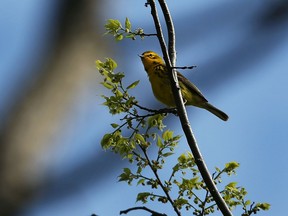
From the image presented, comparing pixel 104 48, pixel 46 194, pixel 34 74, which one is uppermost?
pixel 104 48

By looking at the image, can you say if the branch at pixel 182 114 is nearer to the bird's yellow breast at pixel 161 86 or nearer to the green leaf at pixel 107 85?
the green leaf at pixel 107 85

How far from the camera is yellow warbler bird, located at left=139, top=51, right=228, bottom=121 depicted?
6283 millimetres

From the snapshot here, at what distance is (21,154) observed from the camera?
86cm

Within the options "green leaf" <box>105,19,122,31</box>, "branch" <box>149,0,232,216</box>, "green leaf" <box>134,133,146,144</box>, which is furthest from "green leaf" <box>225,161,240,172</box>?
"green leaf" <box>105,19,122,31</box>

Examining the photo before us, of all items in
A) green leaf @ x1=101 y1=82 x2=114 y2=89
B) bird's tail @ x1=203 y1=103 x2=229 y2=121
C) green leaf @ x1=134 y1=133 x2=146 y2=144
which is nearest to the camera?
green leaf @ x1=134 y1=133 x2=146 y2=144

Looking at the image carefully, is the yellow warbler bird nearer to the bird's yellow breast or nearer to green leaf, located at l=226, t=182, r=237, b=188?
the bird's yellow breast

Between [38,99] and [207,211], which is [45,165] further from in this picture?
[207,211]

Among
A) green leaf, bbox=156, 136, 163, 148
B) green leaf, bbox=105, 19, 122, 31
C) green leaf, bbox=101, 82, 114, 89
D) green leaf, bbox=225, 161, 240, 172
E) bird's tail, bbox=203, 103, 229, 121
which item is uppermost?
bird's tail, bbox=203, 103, 229, 121

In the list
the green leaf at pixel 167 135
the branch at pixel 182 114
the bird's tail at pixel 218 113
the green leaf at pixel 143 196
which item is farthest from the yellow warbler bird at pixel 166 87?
the green leaf at pixel 143 196

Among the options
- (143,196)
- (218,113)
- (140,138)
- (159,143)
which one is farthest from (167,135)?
(218,113)

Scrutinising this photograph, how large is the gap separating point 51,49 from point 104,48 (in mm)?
176

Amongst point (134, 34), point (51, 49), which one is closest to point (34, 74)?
point (51, 49)

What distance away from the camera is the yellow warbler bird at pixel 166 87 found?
6.28 metres

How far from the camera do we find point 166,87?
20.7 feet
